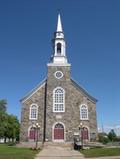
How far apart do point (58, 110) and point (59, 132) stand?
3.56 meters

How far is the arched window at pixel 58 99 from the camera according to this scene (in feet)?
129

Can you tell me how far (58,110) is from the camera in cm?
3916

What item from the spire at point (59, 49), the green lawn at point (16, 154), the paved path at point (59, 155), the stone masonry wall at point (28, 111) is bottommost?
the paved path at point (59, 155)

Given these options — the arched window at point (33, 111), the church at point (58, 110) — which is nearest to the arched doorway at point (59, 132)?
the church at point (58, 110)

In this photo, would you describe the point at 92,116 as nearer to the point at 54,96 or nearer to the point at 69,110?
the point at 69,110

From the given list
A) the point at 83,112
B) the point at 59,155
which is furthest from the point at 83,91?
the point at 59,155

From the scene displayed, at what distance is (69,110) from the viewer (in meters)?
39.0

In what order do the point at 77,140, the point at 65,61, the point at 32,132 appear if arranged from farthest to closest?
the point at 65,61
the point at 32,132
the point at 77,140

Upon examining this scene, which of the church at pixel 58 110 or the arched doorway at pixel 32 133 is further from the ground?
the church at pixel 58 110

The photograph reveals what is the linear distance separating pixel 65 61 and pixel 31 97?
8.78 meters

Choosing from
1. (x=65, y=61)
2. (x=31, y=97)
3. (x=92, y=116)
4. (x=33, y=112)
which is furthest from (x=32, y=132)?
(x=65, y=61)

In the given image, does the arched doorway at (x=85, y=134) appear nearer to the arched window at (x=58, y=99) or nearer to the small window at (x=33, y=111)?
the arched window at (x=58, y=99)

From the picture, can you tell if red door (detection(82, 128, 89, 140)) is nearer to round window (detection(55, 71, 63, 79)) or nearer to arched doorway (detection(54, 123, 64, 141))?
arched doorway (detection(54, 123, 64, 141))

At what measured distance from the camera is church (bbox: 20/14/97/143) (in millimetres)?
38250
